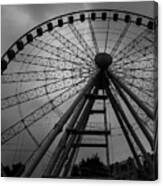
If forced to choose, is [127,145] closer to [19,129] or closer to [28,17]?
[19,129]

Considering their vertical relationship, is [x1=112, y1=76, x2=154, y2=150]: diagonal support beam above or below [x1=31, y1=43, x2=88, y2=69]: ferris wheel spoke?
below

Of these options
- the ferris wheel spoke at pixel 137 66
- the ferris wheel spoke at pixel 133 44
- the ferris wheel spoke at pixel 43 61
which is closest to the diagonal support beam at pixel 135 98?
the ferris wheel spoke at pixel 137 66

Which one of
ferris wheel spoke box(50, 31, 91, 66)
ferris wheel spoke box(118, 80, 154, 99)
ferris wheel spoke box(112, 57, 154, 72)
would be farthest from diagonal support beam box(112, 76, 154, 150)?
ferris wheel spoke box(50, 31, 91, 66)

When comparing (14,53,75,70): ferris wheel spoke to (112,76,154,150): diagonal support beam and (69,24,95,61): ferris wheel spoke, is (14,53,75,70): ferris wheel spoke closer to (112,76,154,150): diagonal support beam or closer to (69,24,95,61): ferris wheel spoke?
(69,24,95,61): ferris wheel spoke

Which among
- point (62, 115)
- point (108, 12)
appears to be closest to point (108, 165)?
point (62, 115)

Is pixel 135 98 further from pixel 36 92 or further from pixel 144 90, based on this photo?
pixel 36 92

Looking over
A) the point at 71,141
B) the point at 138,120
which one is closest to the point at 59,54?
the point at 71,141

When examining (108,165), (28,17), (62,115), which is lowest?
(108,165)
